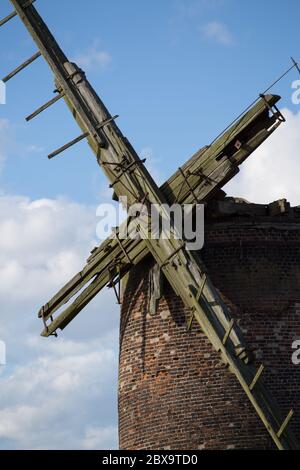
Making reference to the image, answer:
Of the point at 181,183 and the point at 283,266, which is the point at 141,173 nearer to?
the point at 181,183

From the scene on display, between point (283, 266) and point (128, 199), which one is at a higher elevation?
point (128, 199)

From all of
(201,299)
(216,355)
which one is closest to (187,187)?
(201,299)

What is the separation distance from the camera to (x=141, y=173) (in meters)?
20.3

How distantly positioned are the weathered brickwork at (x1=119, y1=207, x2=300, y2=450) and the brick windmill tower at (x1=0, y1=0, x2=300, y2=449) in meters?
0.01

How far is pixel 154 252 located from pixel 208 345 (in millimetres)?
1554

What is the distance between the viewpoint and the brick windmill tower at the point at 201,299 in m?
19.2

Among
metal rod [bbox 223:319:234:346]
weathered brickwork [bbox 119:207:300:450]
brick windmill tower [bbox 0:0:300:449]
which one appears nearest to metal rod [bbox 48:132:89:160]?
brick windmill tower [bbox 0:0:300:449]

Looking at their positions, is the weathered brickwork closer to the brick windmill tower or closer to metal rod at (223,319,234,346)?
the brick windmill tower

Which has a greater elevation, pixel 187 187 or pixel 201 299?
pixel 187 187

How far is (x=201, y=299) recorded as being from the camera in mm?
19156

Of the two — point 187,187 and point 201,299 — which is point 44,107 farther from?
point 201,299

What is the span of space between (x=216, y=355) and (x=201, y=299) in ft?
2.96

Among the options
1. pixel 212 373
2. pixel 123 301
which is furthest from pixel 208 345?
pixel 123 301

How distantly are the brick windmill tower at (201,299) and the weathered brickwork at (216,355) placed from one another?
14 mm
